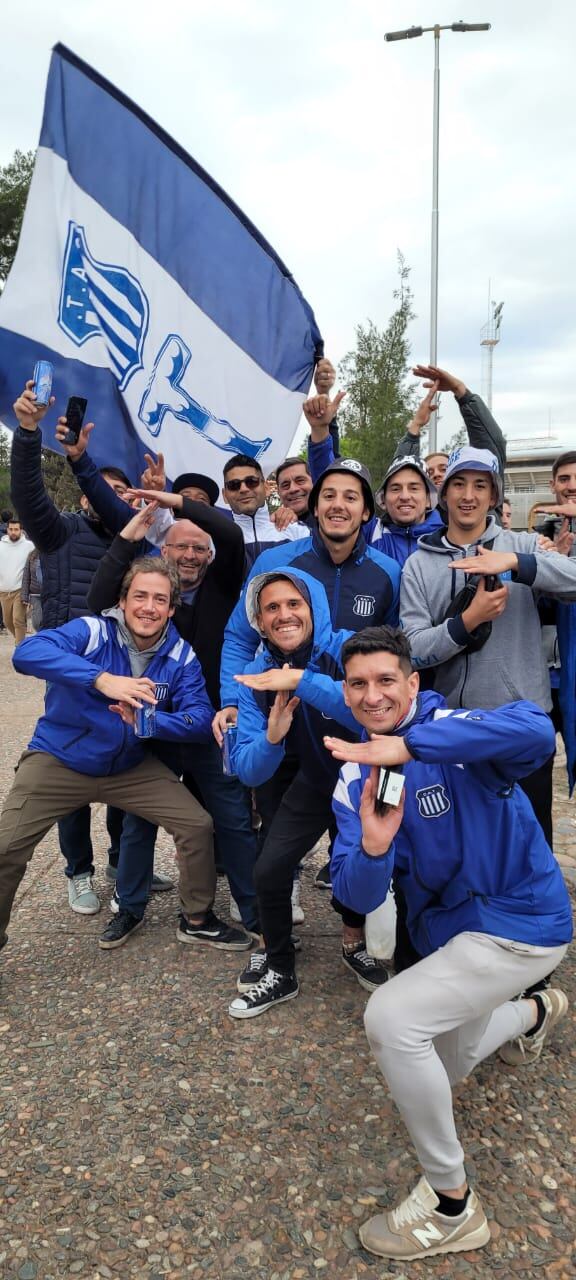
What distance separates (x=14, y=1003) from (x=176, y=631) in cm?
186

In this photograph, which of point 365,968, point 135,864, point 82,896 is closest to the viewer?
point 365,968

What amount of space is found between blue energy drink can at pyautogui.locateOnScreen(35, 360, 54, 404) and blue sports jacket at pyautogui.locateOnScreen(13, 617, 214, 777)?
3.44 feet

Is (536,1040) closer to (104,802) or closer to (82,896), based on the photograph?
(104,802)

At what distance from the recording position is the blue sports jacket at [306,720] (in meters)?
3.12

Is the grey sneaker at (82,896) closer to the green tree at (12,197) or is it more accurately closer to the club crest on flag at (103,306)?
the club crest on flag at (103,306)

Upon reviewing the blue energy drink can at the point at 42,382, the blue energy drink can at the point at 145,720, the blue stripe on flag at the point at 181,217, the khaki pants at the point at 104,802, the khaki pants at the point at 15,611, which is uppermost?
the blue stripe on flag at the point at 181,217

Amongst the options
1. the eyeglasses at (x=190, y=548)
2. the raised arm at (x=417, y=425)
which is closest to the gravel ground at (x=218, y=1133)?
the eyeglasses at (x=190, y=548)

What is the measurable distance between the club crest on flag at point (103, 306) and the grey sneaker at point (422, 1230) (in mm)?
3921

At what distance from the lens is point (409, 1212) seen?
2188 mm

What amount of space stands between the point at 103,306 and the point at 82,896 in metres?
3.29

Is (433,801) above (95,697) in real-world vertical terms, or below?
below

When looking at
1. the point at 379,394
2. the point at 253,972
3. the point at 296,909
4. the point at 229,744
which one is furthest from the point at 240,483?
the point at 379,394

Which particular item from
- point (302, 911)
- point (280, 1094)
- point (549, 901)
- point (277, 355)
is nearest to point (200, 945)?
point (302, 911)

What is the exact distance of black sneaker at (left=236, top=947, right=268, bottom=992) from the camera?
3.43 m
